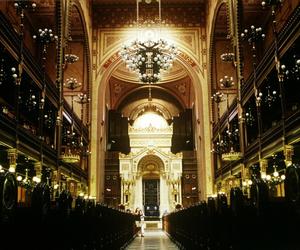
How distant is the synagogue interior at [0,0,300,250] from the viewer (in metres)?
5.52

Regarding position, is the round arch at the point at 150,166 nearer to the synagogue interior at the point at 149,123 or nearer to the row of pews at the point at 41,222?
the synagogue interior at the point at 149,123

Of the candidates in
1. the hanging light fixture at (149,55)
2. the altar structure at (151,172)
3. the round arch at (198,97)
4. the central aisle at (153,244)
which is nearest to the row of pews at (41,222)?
the central aisle at (153,244)

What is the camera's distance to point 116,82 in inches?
1231

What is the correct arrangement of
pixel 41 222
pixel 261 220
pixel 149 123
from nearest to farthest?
A: pixel 41 222 < pixel 261 220 < pixel 149 123

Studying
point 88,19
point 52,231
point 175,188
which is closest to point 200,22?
point 88,19

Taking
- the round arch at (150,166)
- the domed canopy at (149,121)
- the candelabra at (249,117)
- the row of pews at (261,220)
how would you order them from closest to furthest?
the row of pews at (261,220) → the candelabra at (249,117) → the round arch at (150,166) → the domed canopy at (149,121)

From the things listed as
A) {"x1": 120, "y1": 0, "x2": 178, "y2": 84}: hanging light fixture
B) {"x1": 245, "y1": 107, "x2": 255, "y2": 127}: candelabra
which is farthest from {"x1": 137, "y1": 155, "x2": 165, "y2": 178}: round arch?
{"x1": 245, "y1": 107, "x2": 255, "y2": 127}: candelabra

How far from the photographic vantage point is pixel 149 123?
3325 cm

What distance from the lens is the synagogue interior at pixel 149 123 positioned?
552 cm

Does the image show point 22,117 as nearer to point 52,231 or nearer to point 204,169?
point 204,169

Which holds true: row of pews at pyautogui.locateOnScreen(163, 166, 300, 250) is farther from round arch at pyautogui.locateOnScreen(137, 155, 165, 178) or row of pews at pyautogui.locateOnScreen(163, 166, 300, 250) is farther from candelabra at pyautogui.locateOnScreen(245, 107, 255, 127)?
round arch at pyautogui.locateOnScreen(137, 155, 165, 178)

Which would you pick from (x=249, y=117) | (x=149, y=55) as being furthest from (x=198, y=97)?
(x=149, y=55)

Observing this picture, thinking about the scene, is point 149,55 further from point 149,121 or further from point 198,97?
point 149,121

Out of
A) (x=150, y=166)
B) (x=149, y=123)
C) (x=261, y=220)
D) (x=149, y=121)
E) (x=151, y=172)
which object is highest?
(x=149, y=121)
